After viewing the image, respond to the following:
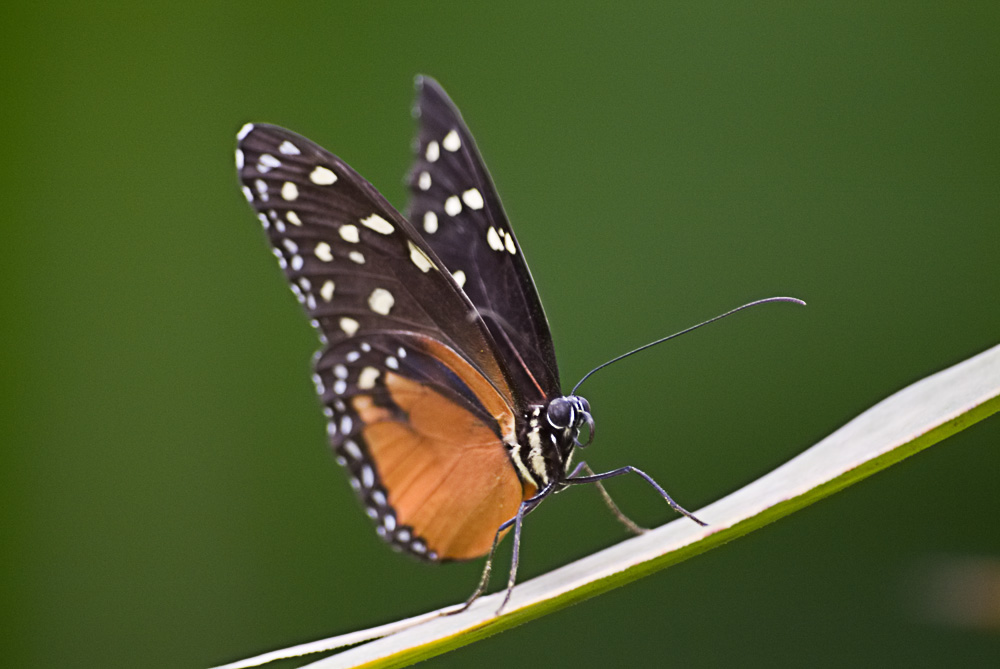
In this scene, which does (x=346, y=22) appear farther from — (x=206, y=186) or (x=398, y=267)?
(x=398, y=267)

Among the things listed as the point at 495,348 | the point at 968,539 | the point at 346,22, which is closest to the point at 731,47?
the point at 346,22

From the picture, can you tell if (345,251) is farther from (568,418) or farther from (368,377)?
(568,418)

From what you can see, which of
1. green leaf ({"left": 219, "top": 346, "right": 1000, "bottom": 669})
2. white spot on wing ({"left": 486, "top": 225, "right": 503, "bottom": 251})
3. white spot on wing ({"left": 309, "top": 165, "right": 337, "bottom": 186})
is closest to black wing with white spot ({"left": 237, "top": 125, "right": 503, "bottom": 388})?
white spot on wing ({"left": 309, "top": 165, "right": 337, "bottom": 186})

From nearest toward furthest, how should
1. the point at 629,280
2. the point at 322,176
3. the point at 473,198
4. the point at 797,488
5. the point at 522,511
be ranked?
the point at 797,488, the point at 522,511, the point at 322,176, the point at 473,198, the point at 629,280

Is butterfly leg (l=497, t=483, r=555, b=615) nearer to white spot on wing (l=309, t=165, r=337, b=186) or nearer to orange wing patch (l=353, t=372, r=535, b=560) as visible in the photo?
orange wing patch (l=353, t=372, r=535, b=560)

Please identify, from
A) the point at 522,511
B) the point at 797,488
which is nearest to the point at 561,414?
the point at 522,511
